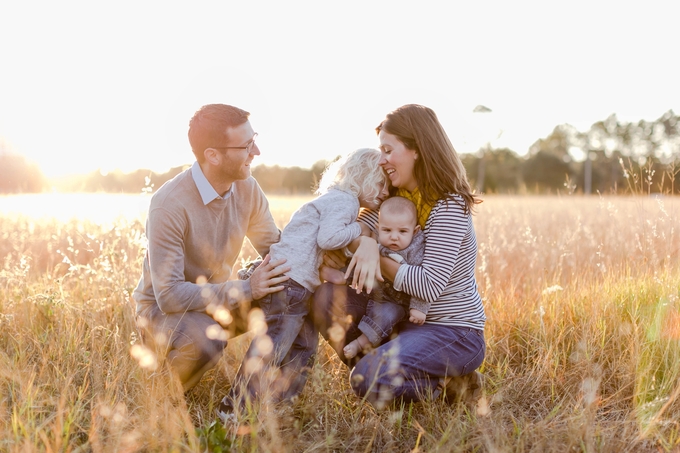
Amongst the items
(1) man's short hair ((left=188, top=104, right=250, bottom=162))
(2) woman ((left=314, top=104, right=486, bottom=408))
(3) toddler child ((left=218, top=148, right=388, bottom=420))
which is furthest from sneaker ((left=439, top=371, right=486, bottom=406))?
(1) man's short hair ((left=188, top=104, right=250, bottom=162))

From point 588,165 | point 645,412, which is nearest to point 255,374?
point 645,412

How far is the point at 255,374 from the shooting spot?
2.73 meters

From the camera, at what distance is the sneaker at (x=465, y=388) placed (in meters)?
2.88

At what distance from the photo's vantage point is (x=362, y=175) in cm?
293

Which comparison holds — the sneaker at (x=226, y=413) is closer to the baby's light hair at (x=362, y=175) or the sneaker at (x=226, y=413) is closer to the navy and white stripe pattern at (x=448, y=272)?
the navy and white stripe pattern at (x=448, y=272)

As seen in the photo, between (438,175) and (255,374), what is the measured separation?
140cm

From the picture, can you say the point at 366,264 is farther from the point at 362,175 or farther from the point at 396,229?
the point at 362,175

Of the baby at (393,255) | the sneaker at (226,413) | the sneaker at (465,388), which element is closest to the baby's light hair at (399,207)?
the baby at (393,255)

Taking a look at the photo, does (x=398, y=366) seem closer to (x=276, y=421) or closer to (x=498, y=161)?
(x=276, y=421)

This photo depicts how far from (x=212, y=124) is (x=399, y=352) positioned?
64.4 inches

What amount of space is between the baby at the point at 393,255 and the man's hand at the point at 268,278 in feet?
1.62

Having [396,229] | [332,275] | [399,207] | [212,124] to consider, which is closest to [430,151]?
[399,207]

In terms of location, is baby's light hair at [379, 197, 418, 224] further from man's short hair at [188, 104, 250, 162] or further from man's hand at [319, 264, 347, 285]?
man's short hair at [188, 104, 250, 162]

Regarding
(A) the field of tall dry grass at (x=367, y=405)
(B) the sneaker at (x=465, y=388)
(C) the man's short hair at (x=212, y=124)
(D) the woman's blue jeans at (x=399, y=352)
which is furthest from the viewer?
(C) the man's short hair at (x=212, y=124)
